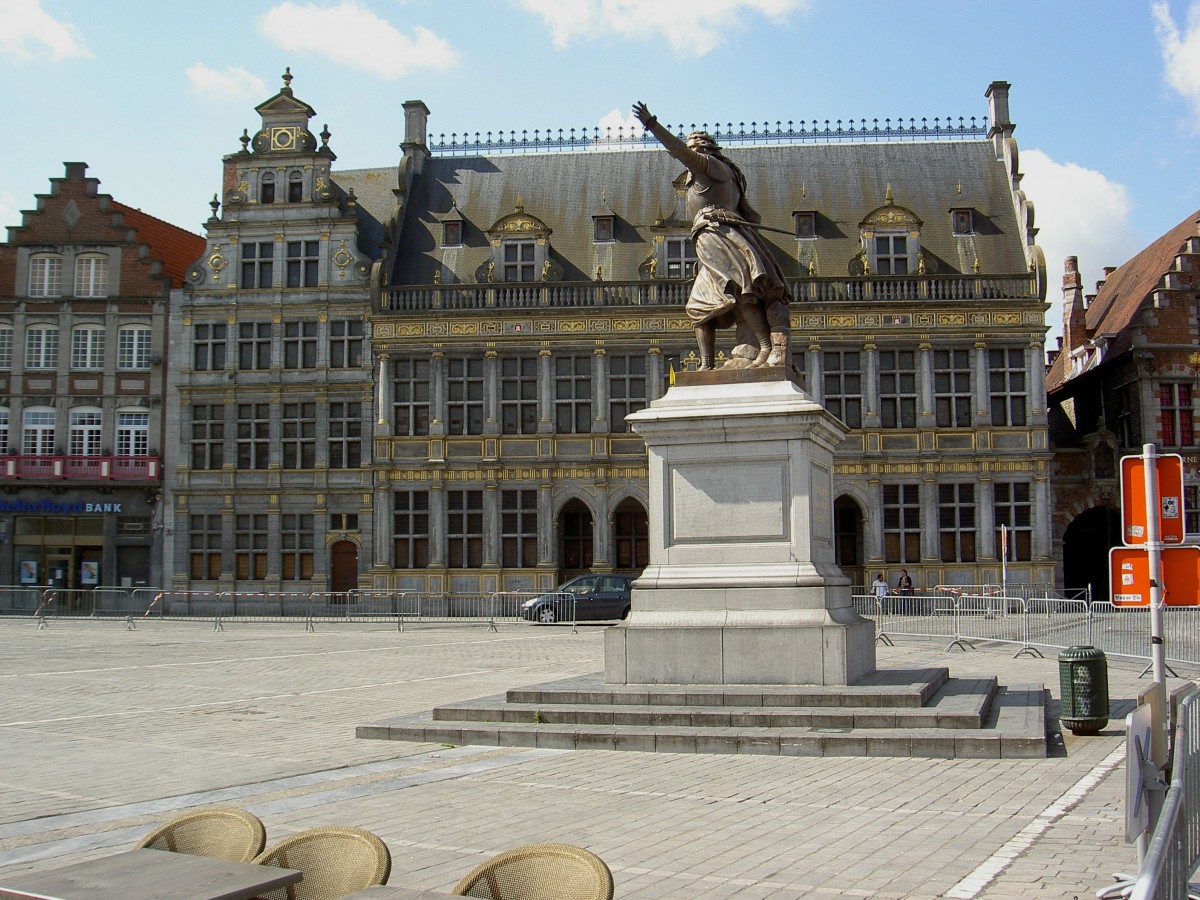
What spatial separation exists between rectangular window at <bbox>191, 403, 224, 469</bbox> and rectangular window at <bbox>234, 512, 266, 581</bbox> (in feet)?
6.90

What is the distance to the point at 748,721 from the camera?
1095 centimetres

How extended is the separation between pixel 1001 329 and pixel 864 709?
29.1 meters

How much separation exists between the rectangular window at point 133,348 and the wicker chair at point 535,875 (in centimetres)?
3935

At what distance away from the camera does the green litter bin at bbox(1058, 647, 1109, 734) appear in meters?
11.4

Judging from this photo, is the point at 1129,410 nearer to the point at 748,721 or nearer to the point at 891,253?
the point at 891,253

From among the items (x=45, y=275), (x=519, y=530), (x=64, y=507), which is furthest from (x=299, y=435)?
(x=45, y=275)

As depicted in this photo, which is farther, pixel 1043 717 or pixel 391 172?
pixel 391 172

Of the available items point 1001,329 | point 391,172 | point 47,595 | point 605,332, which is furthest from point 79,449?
point 1001,329

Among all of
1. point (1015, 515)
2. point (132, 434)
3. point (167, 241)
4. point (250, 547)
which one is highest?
point (167, 241)

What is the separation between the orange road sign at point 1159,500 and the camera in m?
8.72

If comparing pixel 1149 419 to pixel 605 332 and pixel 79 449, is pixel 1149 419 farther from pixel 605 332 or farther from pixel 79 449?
pixel 79 449

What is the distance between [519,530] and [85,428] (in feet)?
48.7

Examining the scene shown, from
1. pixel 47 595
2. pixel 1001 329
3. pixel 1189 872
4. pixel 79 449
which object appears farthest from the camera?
pixel 79 449

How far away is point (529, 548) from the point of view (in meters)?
38.7
